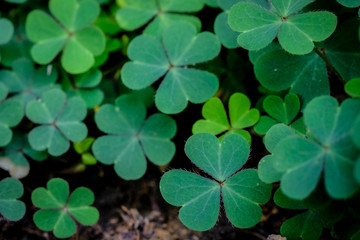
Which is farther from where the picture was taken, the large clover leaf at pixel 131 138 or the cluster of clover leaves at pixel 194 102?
the large clover leaf at pixel 131 138

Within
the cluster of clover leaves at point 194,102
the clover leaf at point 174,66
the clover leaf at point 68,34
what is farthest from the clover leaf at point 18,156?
the clover leaf at point 174,66

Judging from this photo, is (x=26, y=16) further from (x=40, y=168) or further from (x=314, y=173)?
(x=314, y=173)

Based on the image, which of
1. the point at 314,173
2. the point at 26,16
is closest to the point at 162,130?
the point at 314,173

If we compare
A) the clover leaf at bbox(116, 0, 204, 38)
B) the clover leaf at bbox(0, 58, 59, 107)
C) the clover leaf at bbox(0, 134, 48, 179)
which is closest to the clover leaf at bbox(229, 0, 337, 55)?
the clover leaf at bbox(116, 0, 204, 38)

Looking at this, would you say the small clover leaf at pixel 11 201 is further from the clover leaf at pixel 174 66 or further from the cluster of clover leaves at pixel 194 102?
the clover leaf at pixel 174 66

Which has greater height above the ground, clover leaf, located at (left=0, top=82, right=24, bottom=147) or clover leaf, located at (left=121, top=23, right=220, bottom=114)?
clover leaf, located at (left=121, top=23, right=220, bottom=114)

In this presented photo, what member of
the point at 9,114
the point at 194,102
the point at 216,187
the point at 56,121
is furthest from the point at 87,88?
the point at 216,187

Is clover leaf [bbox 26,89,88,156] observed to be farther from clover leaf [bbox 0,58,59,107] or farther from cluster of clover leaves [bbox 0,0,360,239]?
clover leaf [bbox 0,58,59,107]
